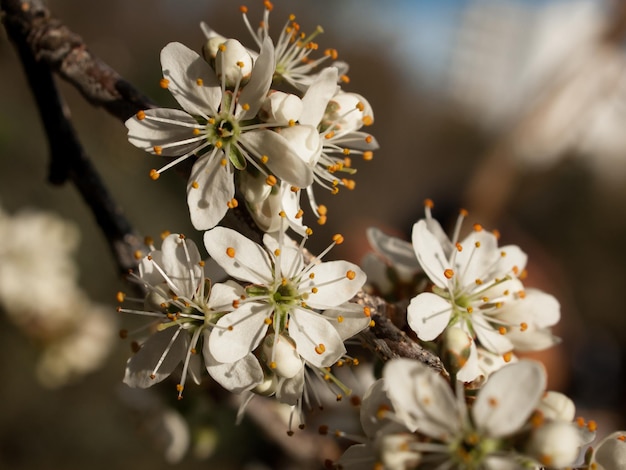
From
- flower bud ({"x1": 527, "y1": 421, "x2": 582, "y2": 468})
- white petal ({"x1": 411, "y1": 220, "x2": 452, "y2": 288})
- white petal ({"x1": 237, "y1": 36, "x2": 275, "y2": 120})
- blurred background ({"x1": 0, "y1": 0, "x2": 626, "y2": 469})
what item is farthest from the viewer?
blurred background ({"x1": 0, "y1": 0, "x2": 626, "y2": 469})

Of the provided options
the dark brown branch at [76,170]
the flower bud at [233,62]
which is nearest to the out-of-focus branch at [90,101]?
the dark brown branch at [76,170]

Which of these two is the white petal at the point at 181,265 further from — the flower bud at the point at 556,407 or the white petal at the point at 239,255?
the flower bud at the point at 556,407

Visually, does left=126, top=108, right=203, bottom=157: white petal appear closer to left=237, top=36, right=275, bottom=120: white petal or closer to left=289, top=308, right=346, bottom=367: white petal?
left=237, top=36, right=275, bottom=120: white petal

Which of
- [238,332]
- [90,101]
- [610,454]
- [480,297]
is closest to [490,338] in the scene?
[480,297]

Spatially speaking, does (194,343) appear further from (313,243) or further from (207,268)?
(313,243)

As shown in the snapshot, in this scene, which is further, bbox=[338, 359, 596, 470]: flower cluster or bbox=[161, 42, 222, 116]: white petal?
bbox=[161, 42, 222, 116]: white petal

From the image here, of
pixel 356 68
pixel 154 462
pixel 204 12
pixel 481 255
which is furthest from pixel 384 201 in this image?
pixel 481 255

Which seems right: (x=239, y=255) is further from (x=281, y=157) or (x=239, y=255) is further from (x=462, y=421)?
(x=462, y=421)

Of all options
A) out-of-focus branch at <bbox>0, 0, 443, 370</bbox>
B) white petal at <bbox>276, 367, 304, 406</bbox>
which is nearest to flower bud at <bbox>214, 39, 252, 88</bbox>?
out-of-focus branch at <bbox>0, 0, 443, 370</bbox>
